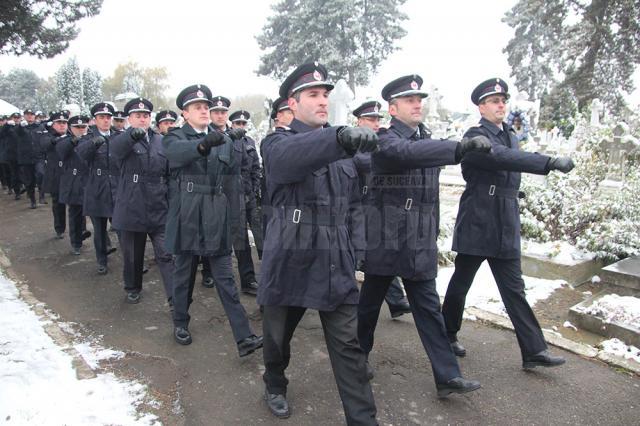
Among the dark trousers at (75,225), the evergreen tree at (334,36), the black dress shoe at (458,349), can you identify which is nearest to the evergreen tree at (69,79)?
the evergreen tree at (334,36)

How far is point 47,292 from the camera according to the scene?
5527 mm

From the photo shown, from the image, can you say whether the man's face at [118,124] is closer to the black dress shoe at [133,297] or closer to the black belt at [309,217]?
the black dress shoe at [133,297]

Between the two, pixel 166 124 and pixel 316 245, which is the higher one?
pixel 166 124

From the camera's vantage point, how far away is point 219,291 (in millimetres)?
3920

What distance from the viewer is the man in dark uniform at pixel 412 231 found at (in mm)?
3176

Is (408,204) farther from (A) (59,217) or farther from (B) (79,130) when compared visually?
(A) (59,217)

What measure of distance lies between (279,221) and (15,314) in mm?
3364

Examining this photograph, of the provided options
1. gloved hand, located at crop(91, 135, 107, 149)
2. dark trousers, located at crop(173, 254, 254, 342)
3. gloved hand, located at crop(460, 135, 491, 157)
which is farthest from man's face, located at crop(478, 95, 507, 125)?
gloved hand, located at crop(91, 135, 107, 149)

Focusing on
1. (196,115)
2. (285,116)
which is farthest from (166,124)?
(196,115)

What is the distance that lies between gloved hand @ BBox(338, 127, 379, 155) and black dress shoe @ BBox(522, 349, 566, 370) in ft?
7.73

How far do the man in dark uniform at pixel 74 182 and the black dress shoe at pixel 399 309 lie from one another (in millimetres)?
5042

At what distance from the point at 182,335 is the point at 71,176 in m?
4.33

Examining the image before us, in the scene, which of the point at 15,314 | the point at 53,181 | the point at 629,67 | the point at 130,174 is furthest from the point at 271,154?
the point at 629,67

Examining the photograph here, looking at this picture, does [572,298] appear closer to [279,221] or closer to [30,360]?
[279,221]
